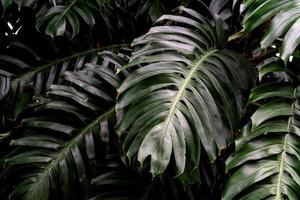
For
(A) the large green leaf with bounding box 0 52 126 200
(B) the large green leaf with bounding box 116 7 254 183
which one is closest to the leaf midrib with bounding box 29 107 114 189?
(A) the large green leaf with bounding box 0 52 126 200

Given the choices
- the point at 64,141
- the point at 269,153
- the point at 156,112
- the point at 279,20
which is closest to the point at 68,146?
the point at 64,141

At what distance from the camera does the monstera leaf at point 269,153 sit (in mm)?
1034

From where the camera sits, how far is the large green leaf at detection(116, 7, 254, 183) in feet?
3.33

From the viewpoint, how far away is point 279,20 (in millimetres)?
1091

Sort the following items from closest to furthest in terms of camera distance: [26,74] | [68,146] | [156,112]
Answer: [156,112]
[68,146]
[26,74]

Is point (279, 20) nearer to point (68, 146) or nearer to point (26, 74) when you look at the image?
point (68, 146)

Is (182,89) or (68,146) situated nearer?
(182,89)

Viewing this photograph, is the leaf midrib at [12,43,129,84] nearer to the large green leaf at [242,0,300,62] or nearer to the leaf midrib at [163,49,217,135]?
the leaf midrib at [163,49,217,135]

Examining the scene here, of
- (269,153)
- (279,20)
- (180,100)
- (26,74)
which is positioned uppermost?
(26,74)

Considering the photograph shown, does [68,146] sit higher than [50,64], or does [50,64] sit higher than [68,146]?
[50,64]

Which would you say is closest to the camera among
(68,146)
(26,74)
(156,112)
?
(156,112)

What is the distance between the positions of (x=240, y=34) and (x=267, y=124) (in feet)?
1.44

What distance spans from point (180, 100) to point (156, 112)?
0.24 feet

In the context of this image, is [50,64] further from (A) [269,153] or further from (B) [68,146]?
(A) [269,153]
